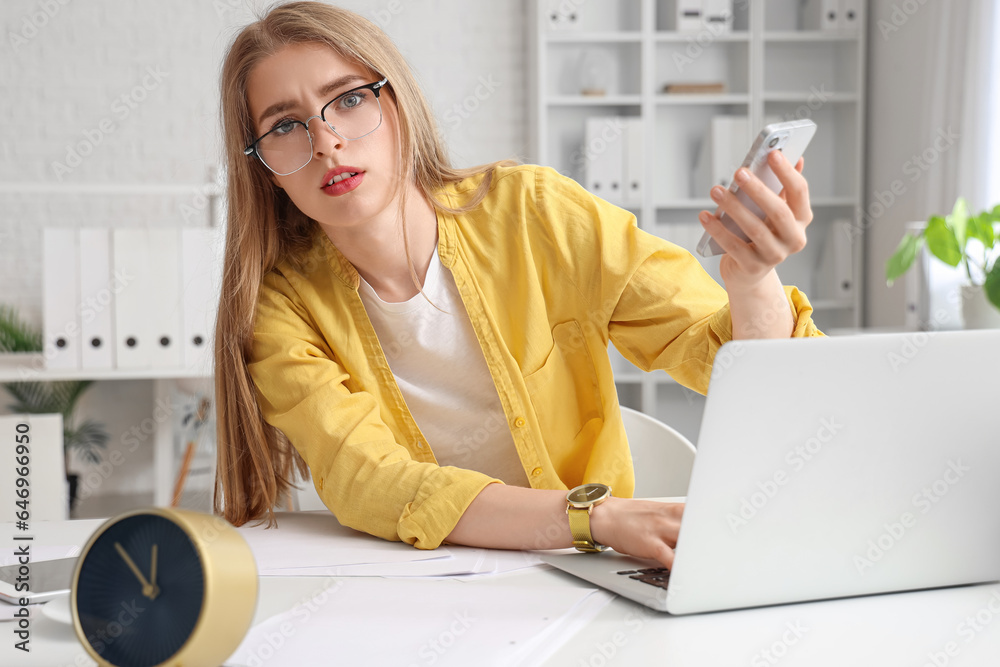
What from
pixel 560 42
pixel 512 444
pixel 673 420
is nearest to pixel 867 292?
pixel 673 420

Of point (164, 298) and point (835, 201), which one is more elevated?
point (835, 201)

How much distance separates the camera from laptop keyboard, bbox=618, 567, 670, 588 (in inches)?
28.1

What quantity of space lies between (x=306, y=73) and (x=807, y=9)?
349 centimetres

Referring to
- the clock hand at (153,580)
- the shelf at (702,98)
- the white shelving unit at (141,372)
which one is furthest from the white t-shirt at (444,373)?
the shelf at (702,98)

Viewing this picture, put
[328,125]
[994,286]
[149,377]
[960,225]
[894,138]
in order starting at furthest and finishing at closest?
[894,138] < [149,377] < [960,225] < [994,286] < [328,125]

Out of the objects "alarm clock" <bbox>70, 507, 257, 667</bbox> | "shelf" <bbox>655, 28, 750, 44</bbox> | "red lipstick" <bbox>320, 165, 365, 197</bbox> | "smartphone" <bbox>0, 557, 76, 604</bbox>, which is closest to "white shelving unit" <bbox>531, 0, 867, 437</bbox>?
"shelf" <bbox>655, 28, 750, 44</bbox>

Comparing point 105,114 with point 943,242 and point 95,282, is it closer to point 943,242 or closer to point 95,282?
point 95,282

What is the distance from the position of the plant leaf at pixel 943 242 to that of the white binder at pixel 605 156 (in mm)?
1463

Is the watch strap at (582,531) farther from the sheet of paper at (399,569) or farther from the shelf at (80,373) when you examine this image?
the shelf at (80,373)

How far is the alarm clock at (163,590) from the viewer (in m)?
0.52

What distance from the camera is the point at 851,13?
380 centimetres

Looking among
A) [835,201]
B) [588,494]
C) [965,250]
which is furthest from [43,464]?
[835,201]

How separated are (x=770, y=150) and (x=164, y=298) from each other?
242 cm

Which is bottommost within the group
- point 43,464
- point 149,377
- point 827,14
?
point 149,377
